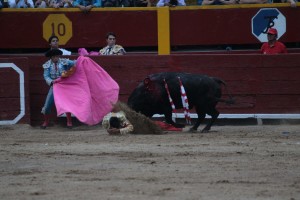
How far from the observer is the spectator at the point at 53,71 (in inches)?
508

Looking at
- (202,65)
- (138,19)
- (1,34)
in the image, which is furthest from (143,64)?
(1,34)

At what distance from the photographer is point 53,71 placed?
42.8ft

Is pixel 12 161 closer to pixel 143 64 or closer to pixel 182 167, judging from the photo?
pixel 182 167

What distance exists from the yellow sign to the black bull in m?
3.81

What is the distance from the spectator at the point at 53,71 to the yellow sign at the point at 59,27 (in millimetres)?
2099

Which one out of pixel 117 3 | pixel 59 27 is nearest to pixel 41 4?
pixel 59 27

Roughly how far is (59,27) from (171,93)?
4.15m

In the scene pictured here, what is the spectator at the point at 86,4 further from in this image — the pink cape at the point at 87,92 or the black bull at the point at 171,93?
the black bull at the point at 171,93

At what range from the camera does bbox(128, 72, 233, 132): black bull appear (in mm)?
11445

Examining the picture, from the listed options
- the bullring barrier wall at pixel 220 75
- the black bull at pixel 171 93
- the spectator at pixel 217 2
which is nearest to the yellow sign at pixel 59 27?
the bullring barrier wall at pixel 220 75

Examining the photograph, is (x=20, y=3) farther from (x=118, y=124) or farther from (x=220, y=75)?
(x=118, y=124)

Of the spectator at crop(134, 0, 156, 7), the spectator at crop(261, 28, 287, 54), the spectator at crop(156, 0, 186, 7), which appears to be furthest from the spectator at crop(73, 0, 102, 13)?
the spectator at crop(261, 28, 287, 54)

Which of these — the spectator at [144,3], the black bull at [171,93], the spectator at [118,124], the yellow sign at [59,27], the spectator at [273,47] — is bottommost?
the spectator at [118,124]

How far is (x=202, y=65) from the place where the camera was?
43.9ft
